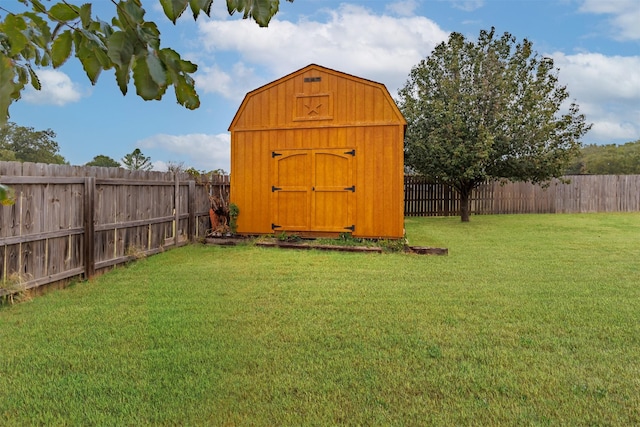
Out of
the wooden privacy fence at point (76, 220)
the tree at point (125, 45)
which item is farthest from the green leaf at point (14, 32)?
the wooden privacy fence at point (76, 220)

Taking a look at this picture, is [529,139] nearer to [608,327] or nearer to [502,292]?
[502,292]

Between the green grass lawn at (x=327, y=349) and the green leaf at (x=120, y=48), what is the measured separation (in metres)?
2.00

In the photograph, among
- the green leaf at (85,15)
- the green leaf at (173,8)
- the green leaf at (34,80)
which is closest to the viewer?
the green leaf at (173,8)

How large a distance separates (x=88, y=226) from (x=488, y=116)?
46.0 feet

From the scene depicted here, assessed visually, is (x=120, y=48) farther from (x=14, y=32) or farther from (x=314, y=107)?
(x=314, y=107)

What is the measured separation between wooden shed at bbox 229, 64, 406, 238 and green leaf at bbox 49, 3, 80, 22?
27.8ft

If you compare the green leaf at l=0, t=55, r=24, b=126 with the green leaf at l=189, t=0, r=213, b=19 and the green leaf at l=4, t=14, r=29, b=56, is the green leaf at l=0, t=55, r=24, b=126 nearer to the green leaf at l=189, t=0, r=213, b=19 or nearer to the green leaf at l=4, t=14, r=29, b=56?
the green leaf at l=4, t=14, r=29, b=56

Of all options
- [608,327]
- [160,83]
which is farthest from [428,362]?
[160,83]

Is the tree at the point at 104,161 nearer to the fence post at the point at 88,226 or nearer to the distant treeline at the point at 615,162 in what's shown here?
the fence post at the point at 88,226

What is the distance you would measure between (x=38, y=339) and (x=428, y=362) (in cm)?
328

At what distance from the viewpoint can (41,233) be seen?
215 inches

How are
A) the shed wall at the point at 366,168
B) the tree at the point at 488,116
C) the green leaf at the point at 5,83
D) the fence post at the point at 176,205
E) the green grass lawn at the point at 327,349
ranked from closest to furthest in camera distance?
the green leaf at the point at 5,83 < the green grass lawn at the point at 327,349 < the fence post at the point at 176,205 < the shed wall at the point at 366,168 < the tree at the point at 488,116

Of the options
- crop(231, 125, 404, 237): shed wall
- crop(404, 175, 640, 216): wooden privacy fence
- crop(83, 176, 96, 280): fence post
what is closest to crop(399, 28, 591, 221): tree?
crop(404, 175, 640, 216): wooden privacy fence

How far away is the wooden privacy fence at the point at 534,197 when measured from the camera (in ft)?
63.4
